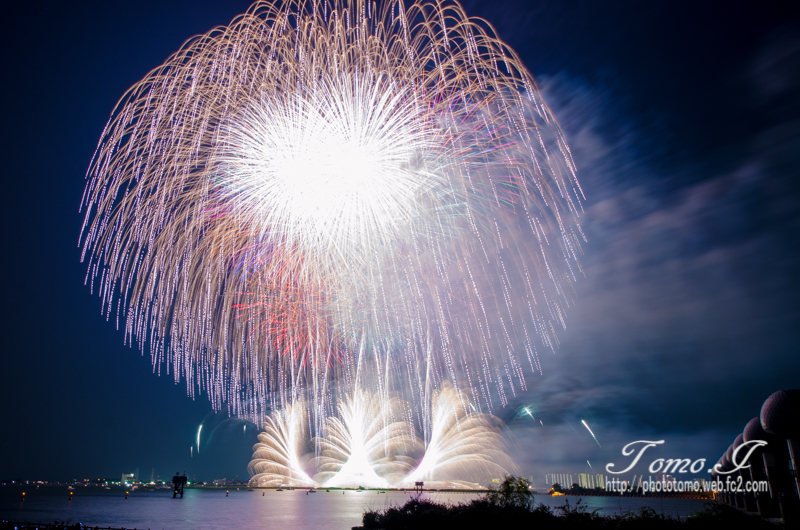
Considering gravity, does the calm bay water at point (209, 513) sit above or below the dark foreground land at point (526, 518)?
below

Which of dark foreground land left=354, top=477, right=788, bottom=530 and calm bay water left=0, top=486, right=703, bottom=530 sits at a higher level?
dark foreground land left=354, top=477, right=788, bottom=530

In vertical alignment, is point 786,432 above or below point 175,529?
above

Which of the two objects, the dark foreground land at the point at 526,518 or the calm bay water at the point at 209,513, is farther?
the calm bay water at the point at 209,513

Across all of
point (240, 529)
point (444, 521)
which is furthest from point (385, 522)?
point (240, 529)

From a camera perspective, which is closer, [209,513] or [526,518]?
[526,518]

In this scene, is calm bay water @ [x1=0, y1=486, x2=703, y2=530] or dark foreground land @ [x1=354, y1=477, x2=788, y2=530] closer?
dark foreground land @ [x1=354, y1=477, x2=788, y2=530]

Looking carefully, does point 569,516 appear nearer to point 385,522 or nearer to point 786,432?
point 385,522

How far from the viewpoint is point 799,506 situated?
1324 inches

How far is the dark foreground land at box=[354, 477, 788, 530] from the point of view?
21.6 metres

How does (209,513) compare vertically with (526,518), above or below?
below

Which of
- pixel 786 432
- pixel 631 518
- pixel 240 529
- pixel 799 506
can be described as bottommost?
pixel 240 529

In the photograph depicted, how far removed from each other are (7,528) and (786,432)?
4450 centimetres

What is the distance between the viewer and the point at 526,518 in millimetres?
23422

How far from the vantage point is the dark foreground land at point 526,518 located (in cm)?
2162
